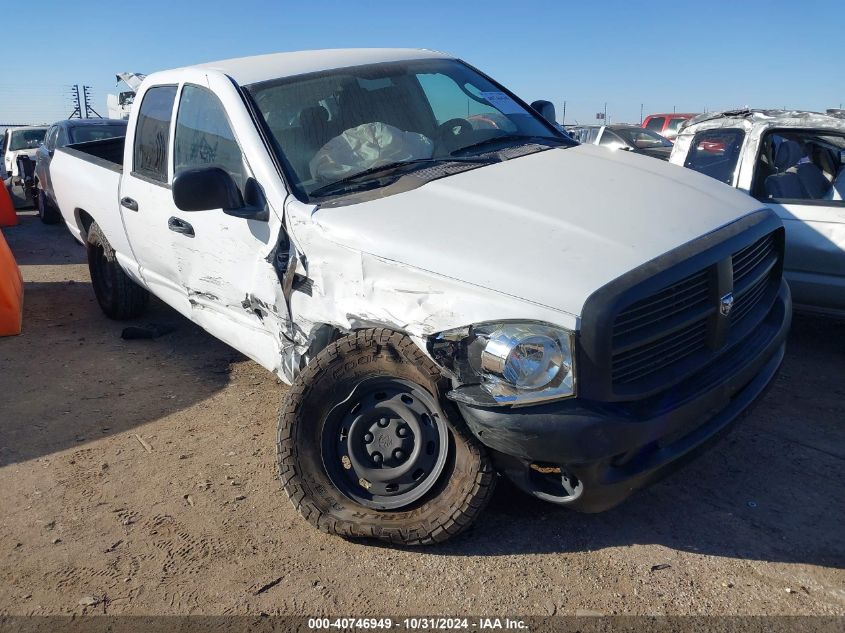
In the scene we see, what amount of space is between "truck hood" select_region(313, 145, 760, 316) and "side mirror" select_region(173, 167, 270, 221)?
1.40 ft

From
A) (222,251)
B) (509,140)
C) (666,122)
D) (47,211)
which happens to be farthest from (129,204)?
(666,122)

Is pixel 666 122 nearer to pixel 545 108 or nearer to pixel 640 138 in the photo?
pixel 640 138

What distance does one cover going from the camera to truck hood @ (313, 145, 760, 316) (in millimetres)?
2477

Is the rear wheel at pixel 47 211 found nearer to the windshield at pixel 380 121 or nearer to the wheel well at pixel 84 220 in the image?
the wheel well at pixel 84 220

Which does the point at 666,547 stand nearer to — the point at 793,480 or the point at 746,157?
the point at 793,480

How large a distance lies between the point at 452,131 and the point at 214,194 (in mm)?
1295

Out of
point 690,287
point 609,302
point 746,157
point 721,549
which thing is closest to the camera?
point 609,302

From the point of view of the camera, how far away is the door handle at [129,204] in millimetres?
4574

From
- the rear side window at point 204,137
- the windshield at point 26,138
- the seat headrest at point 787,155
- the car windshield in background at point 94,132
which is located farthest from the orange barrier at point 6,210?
the seat headrest at point 787,155

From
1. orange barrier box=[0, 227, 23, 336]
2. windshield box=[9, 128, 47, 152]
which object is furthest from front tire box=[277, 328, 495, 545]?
windshield box=[9, 128, 47, 152]

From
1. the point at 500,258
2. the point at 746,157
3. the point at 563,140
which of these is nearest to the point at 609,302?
the point at 500,258

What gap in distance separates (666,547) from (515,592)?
684 millimetres

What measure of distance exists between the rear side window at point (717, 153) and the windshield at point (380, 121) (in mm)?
1653

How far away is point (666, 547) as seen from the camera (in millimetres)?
2875
